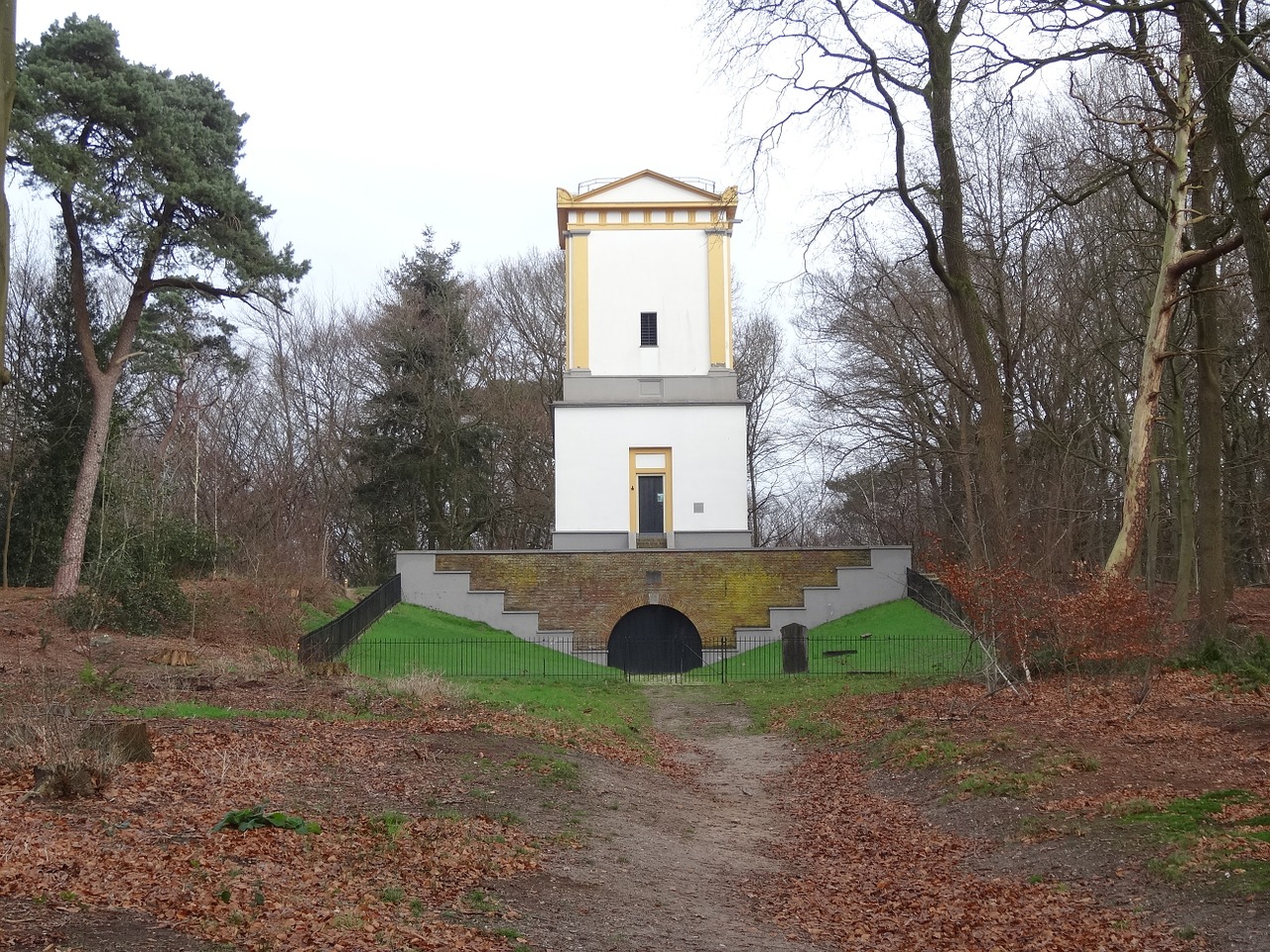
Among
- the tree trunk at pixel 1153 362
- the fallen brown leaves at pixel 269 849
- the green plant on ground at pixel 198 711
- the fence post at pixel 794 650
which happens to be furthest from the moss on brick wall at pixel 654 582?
the fallen brown leaves at pixel 269 849

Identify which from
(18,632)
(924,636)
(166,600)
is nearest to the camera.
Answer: (18,632)

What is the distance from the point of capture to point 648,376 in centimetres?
3428

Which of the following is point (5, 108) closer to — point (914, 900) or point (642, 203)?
point (914, 900)

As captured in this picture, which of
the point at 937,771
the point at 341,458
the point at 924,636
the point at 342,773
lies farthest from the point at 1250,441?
the point at 341,458

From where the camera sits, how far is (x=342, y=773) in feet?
32.3

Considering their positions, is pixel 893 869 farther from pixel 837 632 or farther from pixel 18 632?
pixel 837 632

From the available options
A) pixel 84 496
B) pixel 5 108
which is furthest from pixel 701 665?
pixel 5 108

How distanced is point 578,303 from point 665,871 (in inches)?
1064

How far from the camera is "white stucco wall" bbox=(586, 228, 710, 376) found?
34406 millimetres

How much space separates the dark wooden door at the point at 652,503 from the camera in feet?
111

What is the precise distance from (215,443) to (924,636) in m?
24.1

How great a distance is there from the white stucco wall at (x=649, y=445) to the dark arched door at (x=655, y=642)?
3.67 meters

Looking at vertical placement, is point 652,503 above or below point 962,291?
below

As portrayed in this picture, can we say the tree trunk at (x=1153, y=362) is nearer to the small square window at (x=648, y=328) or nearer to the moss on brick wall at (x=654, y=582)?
the moss on brick wall at (x=654, y=582)
